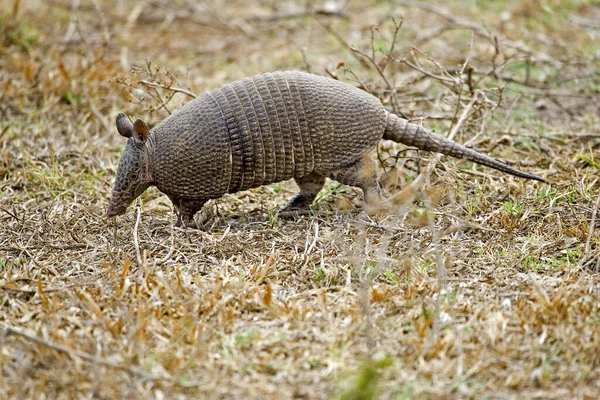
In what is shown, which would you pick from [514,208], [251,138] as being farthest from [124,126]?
[514,208]

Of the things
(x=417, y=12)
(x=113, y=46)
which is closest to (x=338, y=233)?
(x=113, y=46)

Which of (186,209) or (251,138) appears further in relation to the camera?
(186,209)

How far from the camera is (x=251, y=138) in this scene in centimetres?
549

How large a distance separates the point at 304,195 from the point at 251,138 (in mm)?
846

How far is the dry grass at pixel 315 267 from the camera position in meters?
3.85

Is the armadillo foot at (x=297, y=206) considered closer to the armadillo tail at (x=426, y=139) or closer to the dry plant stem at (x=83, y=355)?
the armadillo tail at (x=426, y=139)

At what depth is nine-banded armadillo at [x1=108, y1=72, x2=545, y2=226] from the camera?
5.47 m

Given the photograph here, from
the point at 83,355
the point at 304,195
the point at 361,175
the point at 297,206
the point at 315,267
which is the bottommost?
the point at 297,206

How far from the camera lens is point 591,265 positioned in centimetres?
488

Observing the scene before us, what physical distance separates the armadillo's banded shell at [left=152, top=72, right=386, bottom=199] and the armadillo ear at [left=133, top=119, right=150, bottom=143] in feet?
0.33

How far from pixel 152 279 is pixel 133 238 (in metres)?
0.81

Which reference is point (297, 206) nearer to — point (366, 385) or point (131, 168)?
point (131, 168)

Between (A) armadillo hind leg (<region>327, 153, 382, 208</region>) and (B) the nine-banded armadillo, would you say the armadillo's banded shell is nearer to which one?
(B) the nine-banded armadillo

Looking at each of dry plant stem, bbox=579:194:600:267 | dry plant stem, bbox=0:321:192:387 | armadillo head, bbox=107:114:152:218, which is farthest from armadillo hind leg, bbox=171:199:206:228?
dry plant stem, bbox=579:194:600:267
